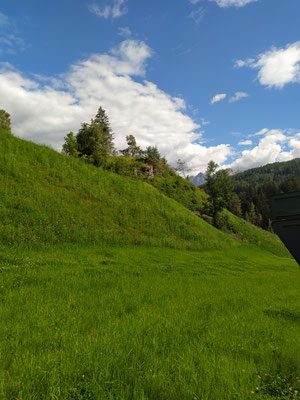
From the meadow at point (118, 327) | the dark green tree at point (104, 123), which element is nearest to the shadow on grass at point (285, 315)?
the meadow at point (118, 327)

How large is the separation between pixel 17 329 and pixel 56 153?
22.9 meters

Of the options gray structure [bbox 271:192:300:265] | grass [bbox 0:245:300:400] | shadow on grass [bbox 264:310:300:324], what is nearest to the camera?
gray structure [bbox 271:192:300:265]

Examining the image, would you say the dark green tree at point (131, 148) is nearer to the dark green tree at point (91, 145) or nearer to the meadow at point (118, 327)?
the dark green tree at point (91, 145)

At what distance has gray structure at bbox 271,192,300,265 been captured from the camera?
2613 mm

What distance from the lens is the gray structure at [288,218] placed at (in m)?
2.61

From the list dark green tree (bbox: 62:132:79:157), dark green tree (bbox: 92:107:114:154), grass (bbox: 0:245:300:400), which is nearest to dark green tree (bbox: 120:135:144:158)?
dark green tree (bbox: 92:107:114:154)

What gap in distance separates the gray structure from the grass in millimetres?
2072

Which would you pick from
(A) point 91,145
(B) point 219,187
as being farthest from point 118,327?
(A) point 91,145

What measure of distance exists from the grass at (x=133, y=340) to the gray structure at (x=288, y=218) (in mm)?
2072

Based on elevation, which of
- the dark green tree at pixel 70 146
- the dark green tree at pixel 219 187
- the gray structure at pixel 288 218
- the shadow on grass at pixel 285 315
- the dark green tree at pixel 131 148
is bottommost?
the shadow on grass at pixel 285 315

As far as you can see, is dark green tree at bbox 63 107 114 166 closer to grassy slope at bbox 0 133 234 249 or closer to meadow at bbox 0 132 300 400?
grassy slope at bbox 0 133 234 249

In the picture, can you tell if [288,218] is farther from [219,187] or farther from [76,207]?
[219,187]

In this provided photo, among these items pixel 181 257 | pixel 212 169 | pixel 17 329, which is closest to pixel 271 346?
pixel 17 329

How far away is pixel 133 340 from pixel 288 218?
357 cm
